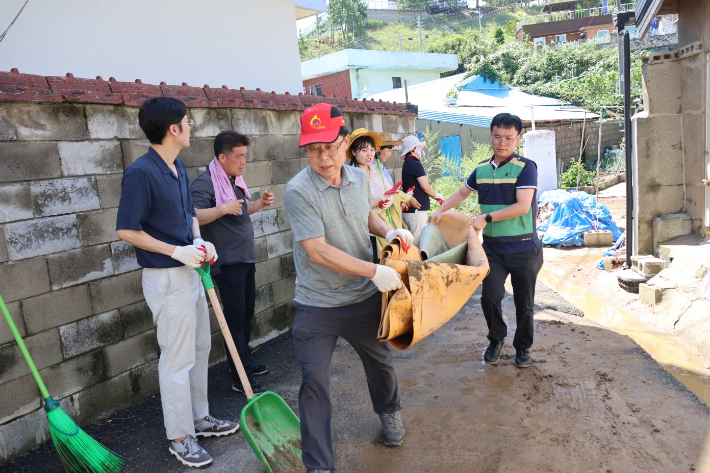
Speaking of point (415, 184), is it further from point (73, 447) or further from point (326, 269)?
point (73, 447)

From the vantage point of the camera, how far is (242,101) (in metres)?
4.72

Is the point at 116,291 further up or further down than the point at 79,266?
further down

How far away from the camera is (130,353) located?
12.3 ft

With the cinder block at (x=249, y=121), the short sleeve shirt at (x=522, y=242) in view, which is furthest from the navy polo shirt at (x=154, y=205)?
the short sleeve shirt at (x=522, y=242)

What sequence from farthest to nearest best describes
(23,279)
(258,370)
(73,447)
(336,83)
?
1. (336,83)
2. (258,370)
3. (23,279)
4. (73,447)

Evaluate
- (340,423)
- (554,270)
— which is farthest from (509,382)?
(554,270)

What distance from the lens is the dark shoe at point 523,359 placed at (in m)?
4.19

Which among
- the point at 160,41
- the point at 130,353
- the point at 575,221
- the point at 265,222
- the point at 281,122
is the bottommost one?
the point at 575,221

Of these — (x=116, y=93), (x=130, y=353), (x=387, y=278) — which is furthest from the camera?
(x=130, y=353)

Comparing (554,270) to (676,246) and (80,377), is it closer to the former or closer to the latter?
(676,246)

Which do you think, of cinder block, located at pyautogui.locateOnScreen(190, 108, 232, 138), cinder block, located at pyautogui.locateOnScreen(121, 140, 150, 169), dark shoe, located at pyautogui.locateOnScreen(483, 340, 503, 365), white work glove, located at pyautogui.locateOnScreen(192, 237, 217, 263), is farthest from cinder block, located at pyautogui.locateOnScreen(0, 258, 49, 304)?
dark shoe, located at pyautogui.locateOnScreen(483, 340, 503, 365)

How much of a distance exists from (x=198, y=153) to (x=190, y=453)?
2368 mm

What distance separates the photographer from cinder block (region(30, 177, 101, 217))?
321 centimetres

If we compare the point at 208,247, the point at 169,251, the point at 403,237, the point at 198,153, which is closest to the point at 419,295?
the point at 403,237
